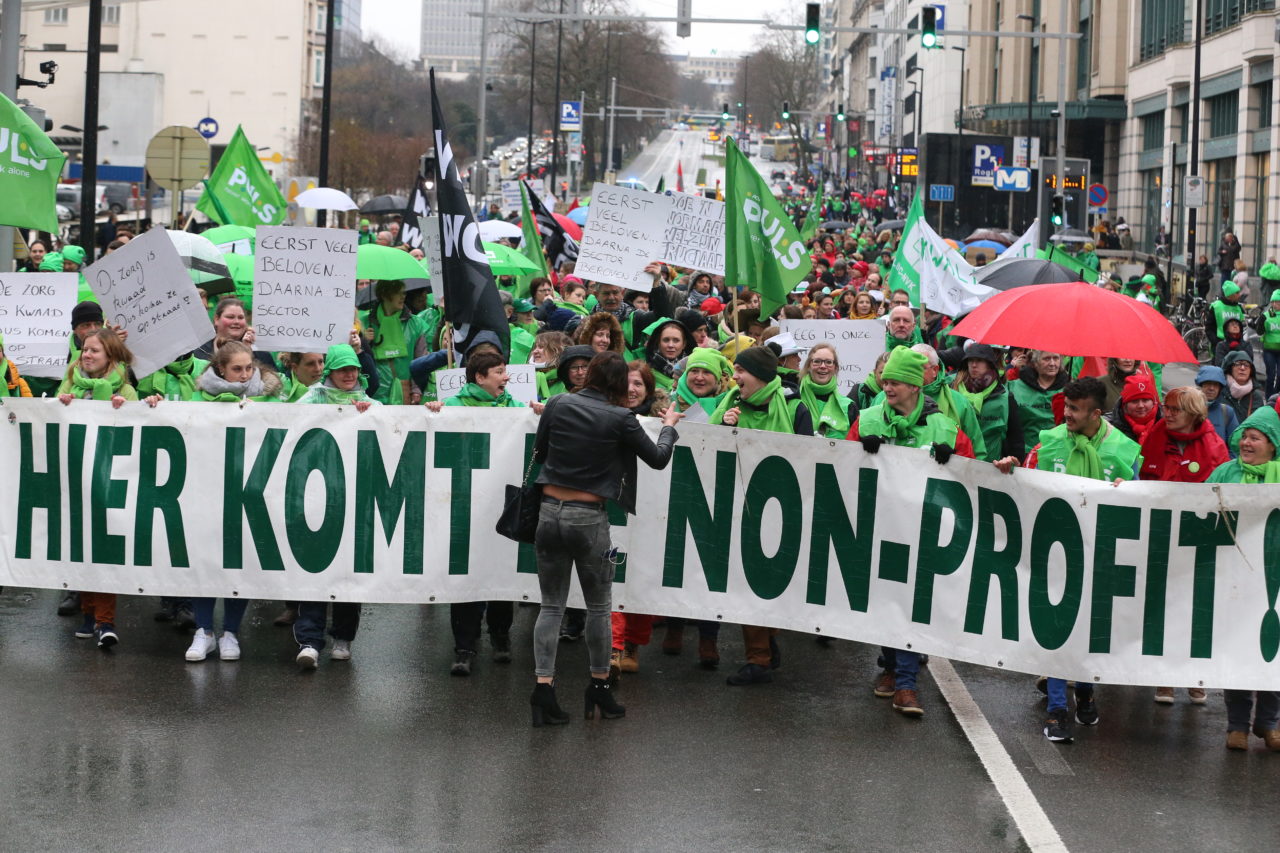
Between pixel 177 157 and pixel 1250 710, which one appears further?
pixel 177 157

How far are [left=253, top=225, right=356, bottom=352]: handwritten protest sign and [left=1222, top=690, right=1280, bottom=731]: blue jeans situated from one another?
5.16m

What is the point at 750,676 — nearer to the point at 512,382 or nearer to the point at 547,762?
the point at 547,762

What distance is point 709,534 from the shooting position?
28.4ft

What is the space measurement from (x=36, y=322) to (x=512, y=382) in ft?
9.37

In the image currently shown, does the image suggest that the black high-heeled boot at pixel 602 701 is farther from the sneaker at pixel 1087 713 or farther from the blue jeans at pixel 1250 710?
the blue jeans at pixel 1250 710

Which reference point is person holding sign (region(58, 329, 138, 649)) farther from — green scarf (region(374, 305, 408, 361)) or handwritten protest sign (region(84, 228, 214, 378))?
green scarf (region(374, 305, 408, 361))

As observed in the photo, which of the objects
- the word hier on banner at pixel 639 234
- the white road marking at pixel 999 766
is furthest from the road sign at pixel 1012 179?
the white road marking at pixel 999 766

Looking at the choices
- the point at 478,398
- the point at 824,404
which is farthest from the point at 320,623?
the point at 824,404

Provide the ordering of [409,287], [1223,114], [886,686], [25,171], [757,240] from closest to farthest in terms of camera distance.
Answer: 1. [886,686]
2. [25,171]
3. [757,240]
4. [409,287]
5. [1223,114]

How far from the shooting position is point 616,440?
7.51 meters

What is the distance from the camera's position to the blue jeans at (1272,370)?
69.4 ft

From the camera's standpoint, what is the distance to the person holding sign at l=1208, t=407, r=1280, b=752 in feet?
25.1

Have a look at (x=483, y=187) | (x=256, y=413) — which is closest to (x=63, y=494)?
(x=256, y=413)

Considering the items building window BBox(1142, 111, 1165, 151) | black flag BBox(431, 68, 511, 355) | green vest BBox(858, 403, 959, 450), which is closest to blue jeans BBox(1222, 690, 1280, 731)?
green vest BBox(858, 403, 959, 450)
